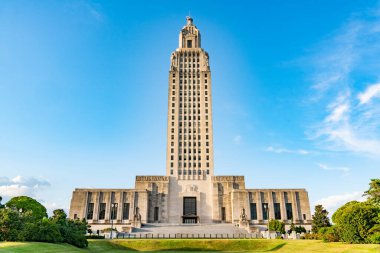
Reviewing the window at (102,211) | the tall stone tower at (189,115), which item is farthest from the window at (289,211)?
the window at (102,211)

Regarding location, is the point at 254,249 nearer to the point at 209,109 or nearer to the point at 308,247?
the point at 308,247

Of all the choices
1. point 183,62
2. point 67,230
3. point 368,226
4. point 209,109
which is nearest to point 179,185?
point 209,109

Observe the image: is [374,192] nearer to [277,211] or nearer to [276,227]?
[276,227]

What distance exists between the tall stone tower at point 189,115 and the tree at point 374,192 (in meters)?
42.9

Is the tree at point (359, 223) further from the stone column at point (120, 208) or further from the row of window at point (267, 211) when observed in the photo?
the stone column at point (120, 208)

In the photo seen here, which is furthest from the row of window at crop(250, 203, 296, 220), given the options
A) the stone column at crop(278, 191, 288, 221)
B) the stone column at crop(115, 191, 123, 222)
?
the stone column at crop(115, 191, 123, 222)

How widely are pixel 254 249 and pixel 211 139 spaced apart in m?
43.1

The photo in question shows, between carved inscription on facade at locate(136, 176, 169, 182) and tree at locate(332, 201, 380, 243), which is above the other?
carved inscription on facade at locate(136, 176, 169, 182)

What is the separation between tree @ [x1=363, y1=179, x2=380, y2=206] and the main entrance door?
141 feet

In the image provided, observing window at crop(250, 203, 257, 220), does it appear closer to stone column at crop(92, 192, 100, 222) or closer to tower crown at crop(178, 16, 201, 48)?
stone column at crop(92, 192, 100, 222)

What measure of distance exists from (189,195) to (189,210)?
142 inches

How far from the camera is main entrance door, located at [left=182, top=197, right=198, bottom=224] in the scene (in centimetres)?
7544

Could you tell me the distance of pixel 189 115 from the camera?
85.1 metres

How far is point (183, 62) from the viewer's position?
90.9 metres
